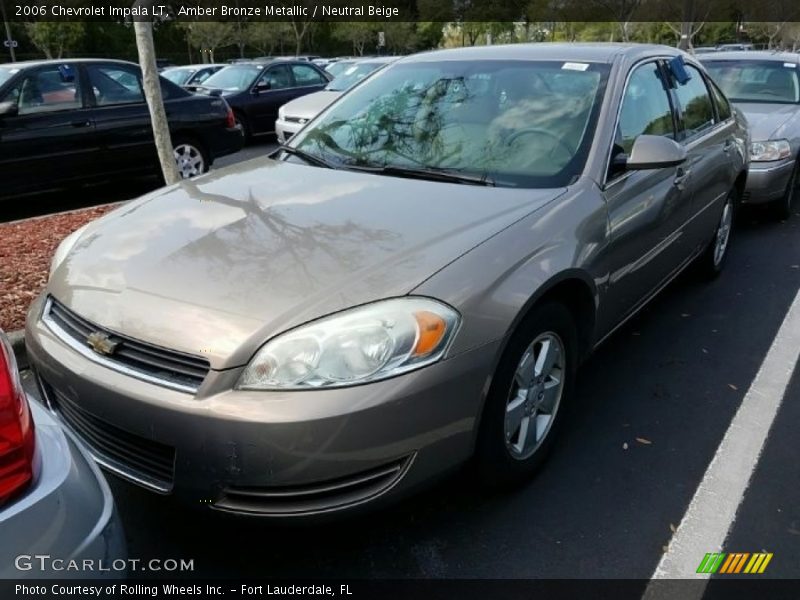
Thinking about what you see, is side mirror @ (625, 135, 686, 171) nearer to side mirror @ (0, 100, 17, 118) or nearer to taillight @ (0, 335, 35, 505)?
taillight @ (0, 335, 35, 505)

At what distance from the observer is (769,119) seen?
21.8 feet

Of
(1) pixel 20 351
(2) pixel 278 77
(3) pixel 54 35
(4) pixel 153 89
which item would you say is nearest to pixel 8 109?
(4) pixel 153 89

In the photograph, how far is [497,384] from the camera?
239 centimetres

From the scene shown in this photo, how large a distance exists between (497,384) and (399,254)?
54cm

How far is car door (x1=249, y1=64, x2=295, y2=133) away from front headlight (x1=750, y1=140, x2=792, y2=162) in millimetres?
8621

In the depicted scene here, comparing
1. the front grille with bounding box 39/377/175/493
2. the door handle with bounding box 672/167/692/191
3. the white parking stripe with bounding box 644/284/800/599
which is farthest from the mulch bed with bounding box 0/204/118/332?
the door handle with bounding box 672/167/692/191

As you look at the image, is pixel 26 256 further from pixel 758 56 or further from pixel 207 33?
pixel 207 33

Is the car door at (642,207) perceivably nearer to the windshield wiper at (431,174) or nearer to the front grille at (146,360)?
the windshield wiper at (431,174)

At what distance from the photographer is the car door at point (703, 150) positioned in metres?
4.00

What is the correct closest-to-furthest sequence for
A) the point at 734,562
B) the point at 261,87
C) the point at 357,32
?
1. the point at 734,562
2. the point at 261,87
3. the point at 357,32

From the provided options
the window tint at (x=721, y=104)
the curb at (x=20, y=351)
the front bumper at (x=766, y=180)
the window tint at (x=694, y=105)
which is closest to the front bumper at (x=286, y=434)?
the curb at (x=20, y=351)

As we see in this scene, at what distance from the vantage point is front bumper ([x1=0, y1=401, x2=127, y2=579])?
4.52 ft

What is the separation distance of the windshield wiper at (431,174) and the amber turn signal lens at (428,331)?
944 millimetres

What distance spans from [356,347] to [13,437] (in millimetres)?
932
